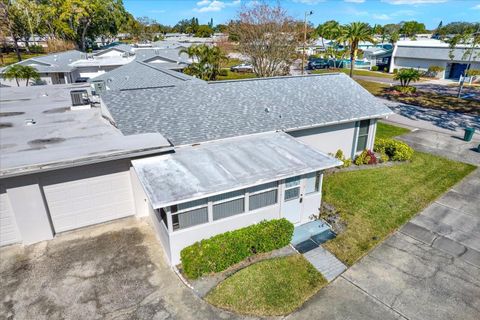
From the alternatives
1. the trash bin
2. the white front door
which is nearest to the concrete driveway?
the white front door

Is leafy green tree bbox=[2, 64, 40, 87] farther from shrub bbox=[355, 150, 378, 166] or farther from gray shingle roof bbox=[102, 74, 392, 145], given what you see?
shrub bbox=[355, 150, 378, 166]

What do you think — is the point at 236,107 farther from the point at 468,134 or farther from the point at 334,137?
the point at 468,134

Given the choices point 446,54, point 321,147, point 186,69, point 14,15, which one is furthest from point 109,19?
point 321,147

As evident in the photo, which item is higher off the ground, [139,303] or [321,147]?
[321,147]

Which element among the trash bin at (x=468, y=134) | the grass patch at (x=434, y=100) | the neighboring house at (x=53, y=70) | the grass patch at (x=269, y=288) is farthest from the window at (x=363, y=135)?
the neighboring house at (x=53, y=70)

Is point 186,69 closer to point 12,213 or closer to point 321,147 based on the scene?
point 321,147
